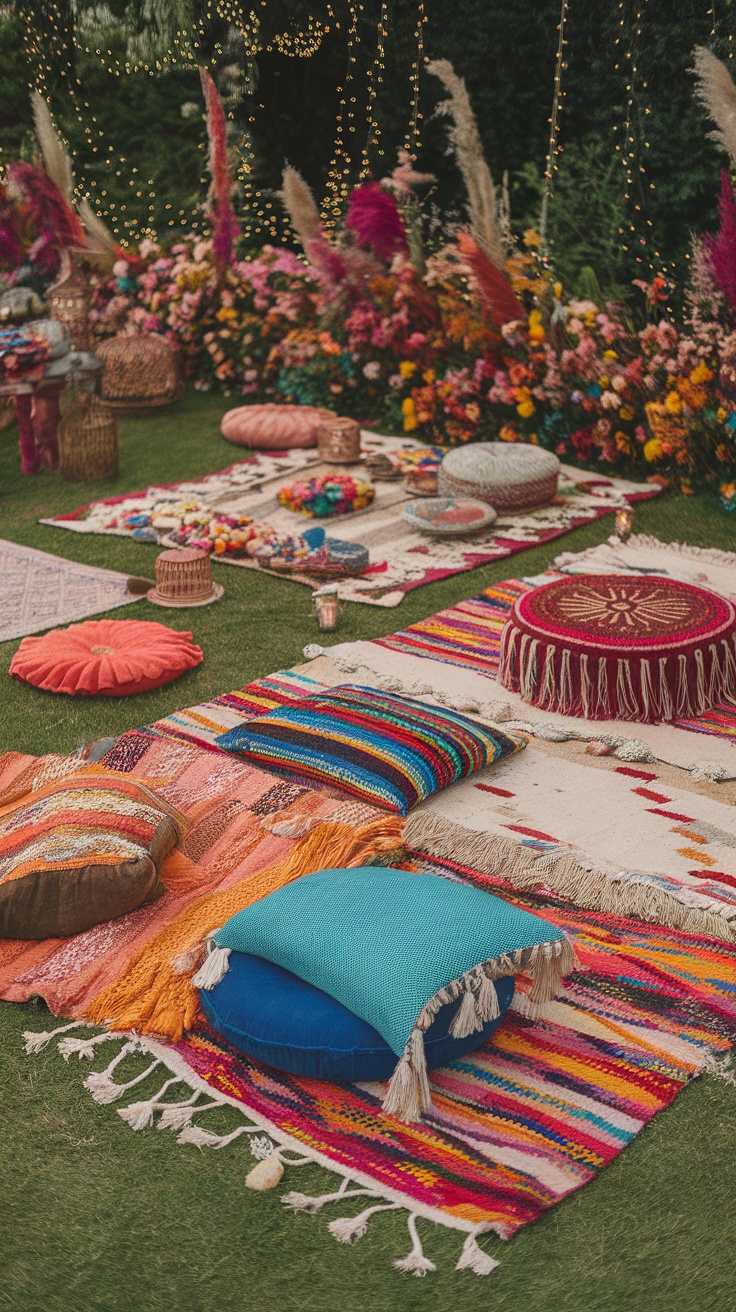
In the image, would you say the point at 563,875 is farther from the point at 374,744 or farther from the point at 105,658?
the point at 105,658

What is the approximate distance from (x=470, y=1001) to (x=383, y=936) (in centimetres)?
22

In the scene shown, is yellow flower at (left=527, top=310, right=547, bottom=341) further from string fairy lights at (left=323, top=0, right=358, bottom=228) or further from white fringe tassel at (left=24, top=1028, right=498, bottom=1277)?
white fringe tassel at (left=24, top=1028, right=498, bottom=1277)

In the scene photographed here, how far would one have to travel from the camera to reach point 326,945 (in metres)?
2.78

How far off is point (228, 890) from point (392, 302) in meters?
5.58

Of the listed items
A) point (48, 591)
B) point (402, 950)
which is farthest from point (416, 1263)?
point (48, 591)

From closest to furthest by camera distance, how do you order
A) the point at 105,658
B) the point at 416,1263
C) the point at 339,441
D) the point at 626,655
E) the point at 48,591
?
the point at 416,1263
the point at 626,655
the point at 105,658
the point at 48,591
the point at 339,441

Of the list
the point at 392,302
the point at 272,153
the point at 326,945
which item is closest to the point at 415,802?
the point at 326,945

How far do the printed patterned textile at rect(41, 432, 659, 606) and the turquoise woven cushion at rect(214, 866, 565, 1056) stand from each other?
2773 mm

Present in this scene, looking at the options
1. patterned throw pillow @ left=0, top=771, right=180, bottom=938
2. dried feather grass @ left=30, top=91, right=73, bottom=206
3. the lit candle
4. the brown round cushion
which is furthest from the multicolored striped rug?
dried feather grass @ left=30, top=91, right=73, bottom=206

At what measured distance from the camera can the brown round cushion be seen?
7828 millimetres

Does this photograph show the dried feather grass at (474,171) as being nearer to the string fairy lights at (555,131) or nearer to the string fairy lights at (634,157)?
the string fairy lights at (555,131)

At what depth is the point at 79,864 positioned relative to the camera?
3180 millimetres

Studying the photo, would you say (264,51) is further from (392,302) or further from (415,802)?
(415,802)

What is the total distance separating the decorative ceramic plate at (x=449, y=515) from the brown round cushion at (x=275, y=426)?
147 centimetres
